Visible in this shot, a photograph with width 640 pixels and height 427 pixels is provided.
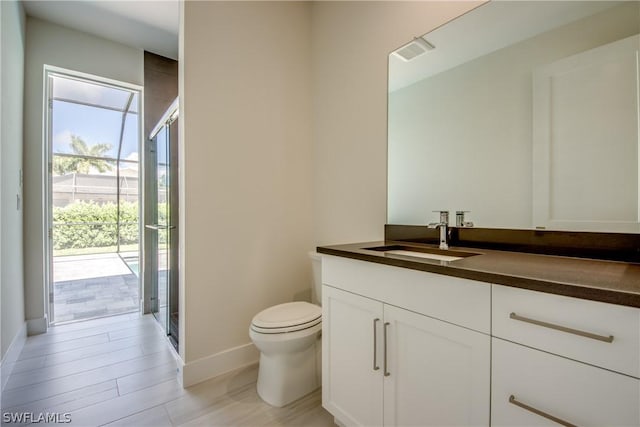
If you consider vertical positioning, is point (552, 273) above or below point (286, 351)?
above

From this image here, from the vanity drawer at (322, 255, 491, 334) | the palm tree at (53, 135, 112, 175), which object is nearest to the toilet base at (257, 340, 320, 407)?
the vanity drawer at (322, 255, 491, 334)

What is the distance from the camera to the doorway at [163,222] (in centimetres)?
220

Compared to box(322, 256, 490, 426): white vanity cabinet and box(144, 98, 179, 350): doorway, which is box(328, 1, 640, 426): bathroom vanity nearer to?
box(322, 256, 490, 426): white vanity cabinet

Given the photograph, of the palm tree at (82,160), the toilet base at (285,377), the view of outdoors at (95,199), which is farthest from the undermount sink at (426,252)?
the palm tree at (82,160)

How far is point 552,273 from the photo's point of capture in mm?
818

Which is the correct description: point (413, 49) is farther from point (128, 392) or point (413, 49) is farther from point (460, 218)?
point (128, 392)

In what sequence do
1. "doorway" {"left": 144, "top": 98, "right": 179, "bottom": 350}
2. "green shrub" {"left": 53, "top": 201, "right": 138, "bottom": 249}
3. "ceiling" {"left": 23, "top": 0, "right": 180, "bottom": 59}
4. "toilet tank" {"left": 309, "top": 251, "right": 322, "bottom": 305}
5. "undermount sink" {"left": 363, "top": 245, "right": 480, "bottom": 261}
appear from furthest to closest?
"green shrub" {"left": 53, "top": 201, "right": 138, "bottom": 249}, "ceiling" {"left": 23, "top": 0, "right": 180, "bottom": 59}, "doorway" {"left": 144, "top": 98, "right": 179, "bottom": 350}, "toilet tank" {"left": 309, "top": 251, "right": 322, "bottom": 305}, "undermount sink" {"left": 363, "top": 245, "right": 480, "bottom": 261}

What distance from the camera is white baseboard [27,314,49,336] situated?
246cm

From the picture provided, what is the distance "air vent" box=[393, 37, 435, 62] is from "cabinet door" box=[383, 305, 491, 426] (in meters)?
1.43

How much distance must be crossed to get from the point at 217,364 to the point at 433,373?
1454 millimetres

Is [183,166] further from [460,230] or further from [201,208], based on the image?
[460,230]

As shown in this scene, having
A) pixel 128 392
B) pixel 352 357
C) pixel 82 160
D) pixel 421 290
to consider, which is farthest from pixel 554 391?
pixel 82 160

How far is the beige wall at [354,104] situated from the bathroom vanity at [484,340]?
27.4 inches

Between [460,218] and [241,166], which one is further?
[241,166]
